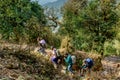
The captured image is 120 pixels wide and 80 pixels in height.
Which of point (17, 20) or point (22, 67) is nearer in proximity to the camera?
point (22, 67)

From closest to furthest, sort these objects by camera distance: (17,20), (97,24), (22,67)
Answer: (22,67), (17,20), (97,24)

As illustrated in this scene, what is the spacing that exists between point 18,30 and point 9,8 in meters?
3.16

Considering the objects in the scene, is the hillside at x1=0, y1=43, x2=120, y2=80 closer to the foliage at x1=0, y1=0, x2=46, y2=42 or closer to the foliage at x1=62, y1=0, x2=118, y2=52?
the foliage at x1=0, y1=0, x2=46, y2=42

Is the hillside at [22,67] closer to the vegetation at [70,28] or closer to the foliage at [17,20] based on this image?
the vegetation at [70,28]

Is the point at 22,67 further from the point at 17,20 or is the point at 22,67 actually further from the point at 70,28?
the point at 70,28

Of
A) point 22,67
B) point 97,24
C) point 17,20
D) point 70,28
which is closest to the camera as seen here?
point 22,67

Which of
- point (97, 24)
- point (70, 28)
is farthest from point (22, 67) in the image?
point (70, 28)

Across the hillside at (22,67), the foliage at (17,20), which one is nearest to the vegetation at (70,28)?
the foliage at (17,20)

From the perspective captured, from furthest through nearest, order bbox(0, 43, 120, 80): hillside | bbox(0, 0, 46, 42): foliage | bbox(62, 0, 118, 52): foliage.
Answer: bbox(62, 0, 118, 52): foliage, bbox(0, 0, 46, 42): foliage, bbox(0, 43, 120, 80): hillside

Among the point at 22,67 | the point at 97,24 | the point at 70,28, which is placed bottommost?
the point at 70,28

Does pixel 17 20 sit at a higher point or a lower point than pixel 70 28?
higher

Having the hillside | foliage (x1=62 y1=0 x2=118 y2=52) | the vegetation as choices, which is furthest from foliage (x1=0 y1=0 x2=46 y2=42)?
the hillside

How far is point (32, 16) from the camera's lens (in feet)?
165

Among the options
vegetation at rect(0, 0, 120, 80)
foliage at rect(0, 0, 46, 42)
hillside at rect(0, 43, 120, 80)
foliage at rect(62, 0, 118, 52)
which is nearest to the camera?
hillside at rect(0, 43, 120, 80)
